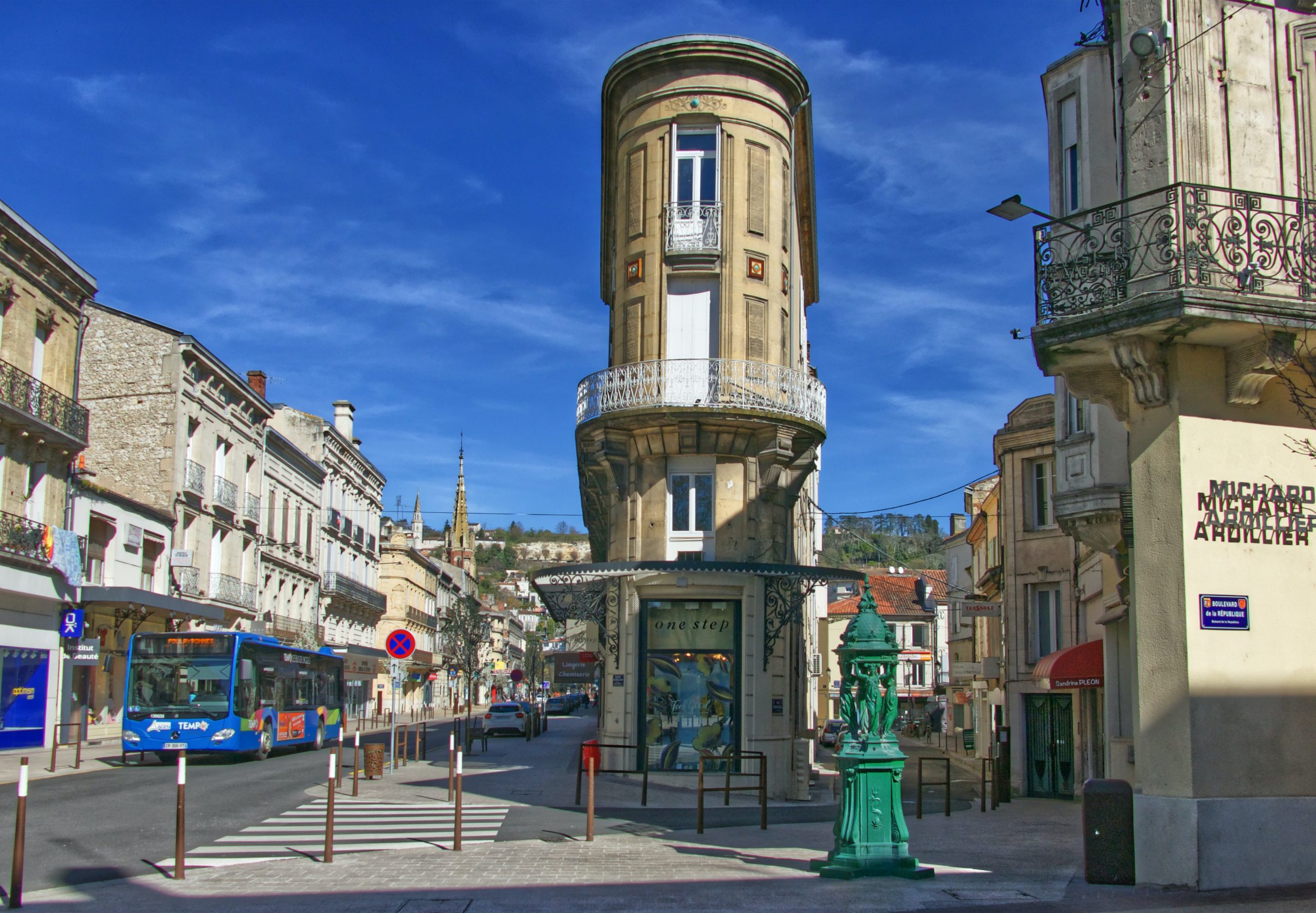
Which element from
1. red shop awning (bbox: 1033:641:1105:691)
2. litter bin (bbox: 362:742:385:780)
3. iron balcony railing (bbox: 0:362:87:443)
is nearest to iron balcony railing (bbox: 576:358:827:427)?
red shop awning (bbox: 1033:641:1105:691)

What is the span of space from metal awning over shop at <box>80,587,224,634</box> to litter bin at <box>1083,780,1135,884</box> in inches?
1140

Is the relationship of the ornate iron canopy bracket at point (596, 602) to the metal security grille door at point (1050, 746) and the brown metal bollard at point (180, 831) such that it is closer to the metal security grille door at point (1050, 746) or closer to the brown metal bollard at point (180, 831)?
the metal security grille door at point (1050, 746)

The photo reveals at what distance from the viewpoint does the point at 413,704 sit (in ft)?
255

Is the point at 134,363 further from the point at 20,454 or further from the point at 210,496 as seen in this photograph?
the point at 20,454

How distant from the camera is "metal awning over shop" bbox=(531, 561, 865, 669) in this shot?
2131 centimetres

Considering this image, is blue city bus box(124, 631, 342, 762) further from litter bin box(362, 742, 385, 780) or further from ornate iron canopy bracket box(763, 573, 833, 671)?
ornate iron canopy bracket box(763, 573, 833, 671)

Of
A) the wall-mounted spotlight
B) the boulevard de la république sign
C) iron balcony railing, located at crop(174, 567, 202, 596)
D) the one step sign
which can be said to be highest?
the wall-mounted spotlight

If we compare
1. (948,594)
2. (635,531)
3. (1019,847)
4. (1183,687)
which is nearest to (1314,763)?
(1183,687)

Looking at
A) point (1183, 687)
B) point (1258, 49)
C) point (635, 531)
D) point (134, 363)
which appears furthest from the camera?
point (134, 363)

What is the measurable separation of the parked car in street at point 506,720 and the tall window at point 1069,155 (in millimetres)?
35513

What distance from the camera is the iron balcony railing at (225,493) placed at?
43.9m

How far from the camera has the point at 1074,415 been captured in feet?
58.6

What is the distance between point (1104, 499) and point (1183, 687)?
19.3 ft

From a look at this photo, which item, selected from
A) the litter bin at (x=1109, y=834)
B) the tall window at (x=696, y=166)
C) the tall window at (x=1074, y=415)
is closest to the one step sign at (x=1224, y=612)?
the litter bin at (x=1109, y=834)
